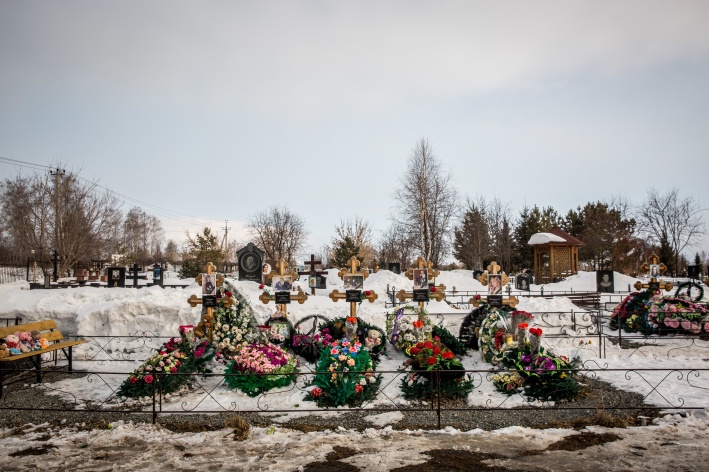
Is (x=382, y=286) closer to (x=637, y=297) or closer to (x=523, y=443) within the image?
(x=637, y=297)

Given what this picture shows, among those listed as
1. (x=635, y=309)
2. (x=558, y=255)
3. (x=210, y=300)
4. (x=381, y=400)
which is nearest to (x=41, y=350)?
(x=210, y=300)

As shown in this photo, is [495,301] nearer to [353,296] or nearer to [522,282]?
[353,296]

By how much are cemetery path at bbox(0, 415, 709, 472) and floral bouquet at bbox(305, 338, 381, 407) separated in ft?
3.60

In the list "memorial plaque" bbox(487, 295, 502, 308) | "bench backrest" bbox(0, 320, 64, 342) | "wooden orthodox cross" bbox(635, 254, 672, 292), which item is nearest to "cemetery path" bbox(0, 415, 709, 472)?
"bench backrest" bbox(0, 320, 64, 342)

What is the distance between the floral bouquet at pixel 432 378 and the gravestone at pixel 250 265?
1614cm

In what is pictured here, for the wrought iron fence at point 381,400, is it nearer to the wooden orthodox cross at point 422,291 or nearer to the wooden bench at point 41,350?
the wooden bench at point 41,350

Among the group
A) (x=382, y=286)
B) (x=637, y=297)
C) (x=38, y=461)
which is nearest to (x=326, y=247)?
(x=382, y=286)

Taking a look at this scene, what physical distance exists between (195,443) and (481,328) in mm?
5832

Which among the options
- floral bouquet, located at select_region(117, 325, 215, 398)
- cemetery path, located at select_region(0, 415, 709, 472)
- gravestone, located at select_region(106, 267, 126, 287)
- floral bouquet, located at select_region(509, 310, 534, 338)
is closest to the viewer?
cemetery path, located at select_region(0, 415, 709, 472)

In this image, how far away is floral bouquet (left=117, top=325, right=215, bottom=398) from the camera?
24.4 ft

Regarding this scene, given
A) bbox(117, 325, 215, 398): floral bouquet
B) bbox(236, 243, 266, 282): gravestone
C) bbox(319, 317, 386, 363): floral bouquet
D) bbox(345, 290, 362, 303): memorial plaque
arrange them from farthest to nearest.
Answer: bbox(236, 243, 266, 282): gravestone, bbox(345, 290, 362, 303): memorial plaque, bbox(319, 317, 386, 363): floral bouquet, bbox(117, 325, 215, 398): floral bouquet

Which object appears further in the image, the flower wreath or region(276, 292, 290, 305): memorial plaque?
region(276, 292, 290, 305): memorial plaque

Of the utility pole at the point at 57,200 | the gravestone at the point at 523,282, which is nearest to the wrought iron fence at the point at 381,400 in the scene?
the gravestone at the point at 523,282

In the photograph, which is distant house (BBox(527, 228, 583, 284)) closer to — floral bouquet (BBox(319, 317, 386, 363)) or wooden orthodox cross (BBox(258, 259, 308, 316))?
floral bouquet (BBox(319, 317, 386, 363))
